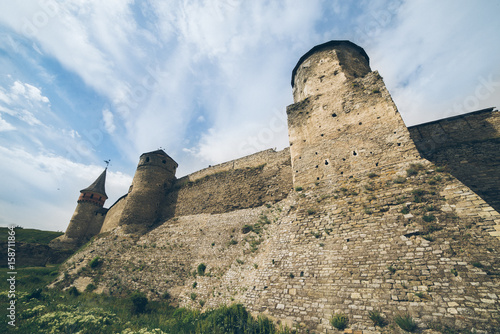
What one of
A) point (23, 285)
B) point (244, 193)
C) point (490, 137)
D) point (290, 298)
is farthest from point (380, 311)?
point (23, 285)

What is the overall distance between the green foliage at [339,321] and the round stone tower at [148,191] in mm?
15878

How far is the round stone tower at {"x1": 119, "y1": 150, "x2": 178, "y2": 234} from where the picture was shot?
16.9 meters

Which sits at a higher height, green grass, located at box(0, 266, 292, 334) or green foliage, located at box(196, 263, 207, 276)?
green foliage, located at box(196, 263, 207, 276)

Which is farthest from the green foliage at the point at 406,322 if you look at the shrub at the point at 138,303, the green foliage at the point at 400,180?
the shrub at the point at 138,303

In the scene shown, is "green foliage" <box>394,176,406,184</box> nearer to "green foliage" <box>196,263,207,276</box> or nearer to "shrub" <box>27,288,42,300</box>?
"green foliage" <box>196,263,207,276</box>

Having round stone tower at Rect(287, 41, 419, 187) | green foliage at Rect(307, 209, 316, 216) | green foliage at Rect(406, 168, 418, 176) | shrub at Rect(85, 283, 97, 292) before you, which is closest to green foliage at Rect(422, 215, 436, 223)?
green foliage at Rect(406, 168, 418, 176)

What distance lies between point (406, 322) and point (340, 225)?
3173 mm

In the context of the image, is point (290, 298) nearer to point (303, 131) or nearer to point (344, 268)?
point (344, 268)

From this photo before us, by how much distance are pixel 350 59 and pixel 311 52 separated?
2.64 metres

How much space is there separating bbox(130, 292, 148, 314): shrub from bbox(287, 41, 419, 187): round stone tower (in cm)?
989

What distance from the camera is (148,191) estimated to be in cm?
1845

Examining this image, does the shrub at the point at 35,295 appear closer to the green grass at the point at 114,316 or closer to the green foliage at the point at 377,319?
the green grass at the point at 114,316

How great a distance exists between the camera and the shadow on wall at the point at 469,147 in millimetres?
8578

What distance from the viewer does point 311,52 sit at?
44.2ft
